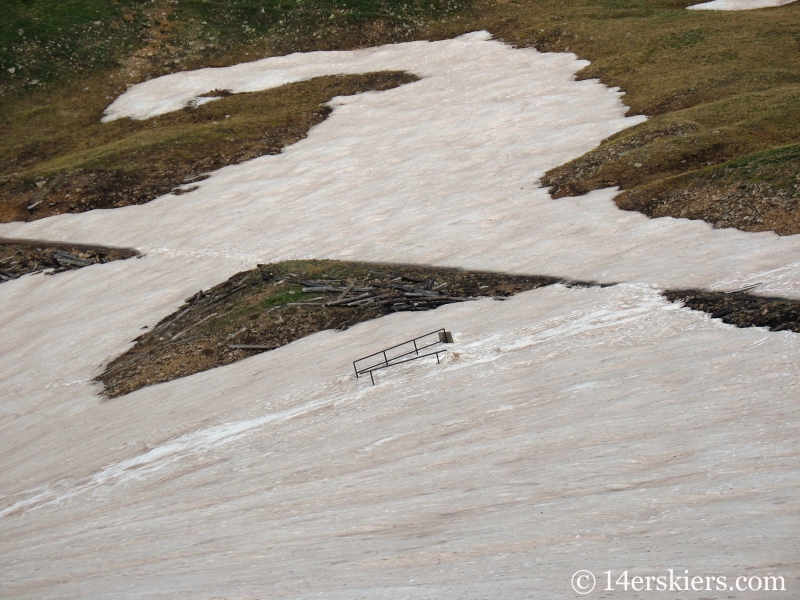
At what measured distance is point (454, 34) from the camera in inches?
3282

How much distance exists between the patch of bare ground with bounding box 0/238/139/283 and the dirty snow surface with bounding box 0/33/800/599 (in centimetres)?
187

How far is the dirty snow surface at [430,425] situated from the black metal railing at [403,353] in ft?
1.77

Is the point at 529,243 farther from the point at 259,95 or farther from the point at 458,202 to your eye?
the point at 259,95

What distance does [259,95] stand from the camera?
76188 millimetres

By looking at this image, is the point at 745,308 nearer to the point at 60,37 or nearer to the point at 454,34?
the point at 454,34

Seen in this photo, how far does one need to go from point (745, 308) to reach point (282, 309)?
2036cm

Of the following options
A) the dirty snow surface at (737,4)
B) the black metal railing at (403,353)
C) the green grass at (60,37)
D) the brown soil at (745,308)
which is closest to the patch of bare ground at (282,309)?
the black metal railing at (403,353)

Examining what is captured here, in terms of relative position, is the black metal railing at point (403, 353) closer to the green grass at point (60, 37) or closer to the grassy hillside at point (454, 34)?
the grassy hillside at point (454, 34)

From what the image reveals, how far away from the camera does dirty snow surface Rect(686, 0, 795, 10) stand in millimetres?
80194

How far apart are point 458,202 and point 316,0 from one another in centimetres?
5315

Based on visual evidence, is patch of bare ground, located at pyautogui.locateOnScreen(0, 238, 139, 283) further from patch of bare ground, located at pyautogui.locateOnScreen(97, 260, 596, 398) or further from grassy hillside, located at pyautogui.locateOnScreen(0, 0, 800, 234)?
patch of bare ground, located at pyautogui.locateOnScreen(97, 260, 596, 398)

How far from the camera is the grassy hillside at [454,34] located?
40.7 meters

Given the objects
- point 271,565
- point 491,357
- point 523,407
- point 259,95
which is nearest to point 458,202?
point 491,357

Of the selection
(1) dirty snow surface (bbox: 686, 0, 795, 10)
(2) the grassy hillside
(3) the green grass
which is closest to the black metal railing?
(2) the grassy hillside
